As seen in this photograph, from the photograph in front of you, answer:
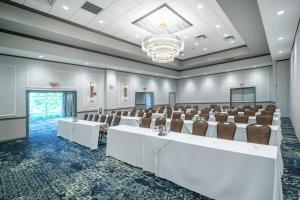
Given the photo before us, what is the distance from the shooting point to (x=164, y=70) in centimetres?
1338

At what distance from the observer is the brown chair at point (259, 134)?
11.0 ft

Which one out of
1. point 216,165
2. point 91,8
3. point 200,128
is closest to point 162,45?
point 91,8

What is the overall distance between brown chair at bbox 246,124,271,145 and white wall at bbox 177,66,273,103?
9.96 meters

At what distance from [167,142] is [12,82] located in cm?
744

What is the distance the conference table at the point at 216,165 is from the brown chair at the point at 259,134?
619 millimetres

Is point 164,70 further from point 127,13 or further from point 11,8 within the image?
point 11,8

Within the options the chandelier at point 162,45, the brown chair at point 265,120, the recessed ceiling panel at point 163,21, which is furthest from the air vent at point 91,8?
the brown chair at point 265,120

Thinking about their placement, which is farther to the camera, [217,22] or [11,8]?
[217,22]

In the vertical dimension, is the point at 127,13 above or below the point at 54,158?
above

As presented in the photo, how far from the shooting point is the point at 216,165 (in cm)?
247

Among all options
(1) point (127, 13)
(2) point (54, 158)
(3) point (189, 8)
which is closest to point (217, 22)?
(3) point (189, 8)

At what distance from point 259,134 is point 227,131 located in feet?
2.03

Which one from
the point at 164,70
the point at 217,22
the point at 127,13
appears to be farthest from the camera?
the point at 164,70

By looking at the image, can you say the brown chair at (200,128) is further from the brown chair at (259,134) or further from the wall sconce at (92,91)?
the wall sconce at (92,91)
